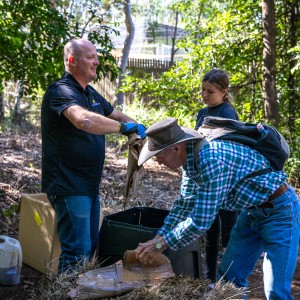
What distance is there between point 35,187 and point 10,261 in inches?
119

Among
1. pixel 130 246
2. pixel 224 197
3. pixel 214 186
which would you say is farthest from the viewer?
pixel 130 246

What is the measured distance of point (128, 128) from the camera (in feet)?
13.6

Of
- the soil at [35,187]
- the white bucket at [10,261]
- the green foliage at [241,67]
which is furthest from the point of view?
the green foliage at [241,67]

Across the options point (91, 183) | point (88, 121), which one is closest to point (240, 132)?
point (88, 121)

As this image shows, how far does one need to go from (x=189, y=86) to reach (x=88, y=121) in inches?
231

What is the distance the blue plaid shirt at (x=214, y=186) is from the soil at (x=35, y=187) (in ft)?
6.89

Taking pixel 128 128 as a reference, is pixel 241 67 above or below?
above

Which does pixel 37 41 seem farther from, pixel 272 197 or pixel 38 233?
pixel 272 197

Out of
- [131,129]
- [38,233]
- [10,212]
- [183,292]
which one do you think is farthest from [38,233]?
[183,292]

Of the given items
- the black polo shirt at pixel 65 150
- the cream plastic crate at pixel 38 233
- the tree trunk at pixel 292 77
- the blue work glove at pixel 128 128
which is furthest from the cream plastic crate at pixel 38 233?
the tree trunk at pixel 292 77

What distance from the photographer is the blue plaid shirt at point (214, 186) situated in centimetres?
310

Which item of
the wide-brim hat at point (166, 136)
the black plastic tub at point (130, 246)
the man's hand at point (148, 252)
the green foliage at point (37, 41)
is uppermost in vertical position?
the green foliage at point (37, 41)

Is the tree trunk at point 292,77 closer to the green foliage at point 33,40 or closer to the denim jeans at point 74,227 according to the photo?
the green foliage at point 33,40

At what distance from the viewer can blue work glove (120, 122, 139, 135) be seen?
4125 mm
